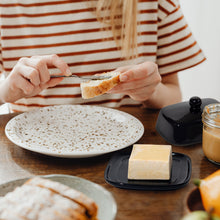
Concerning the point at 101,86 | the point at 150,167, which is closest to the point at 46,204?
the point at 150,167

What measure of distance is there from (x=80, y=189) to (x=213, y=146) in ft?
1.33

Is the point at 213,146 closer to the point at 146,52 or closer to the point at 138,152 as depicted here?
the point at 138,152

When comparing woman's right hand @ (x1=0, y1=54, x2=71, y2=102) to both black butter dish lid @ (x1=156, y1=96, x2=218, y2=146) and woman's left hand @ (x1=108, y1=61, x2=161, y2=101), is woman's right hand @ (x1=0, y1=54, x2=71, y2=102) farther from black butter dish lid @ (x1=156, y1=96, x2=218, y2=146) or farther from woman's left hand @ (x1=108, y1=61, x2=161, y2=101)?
black butter dish lid @ (x1=156, y1=96, x2=218, y2=146)

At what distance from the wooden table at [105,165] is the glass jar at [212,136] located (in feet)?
0.09

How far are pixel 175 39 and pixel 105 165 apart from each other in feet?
2.82

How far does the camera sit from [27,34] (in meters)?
1.49

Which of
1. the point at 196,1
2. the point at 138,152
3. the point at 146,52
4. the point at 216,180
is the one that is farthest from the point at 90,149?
the point at 196,1

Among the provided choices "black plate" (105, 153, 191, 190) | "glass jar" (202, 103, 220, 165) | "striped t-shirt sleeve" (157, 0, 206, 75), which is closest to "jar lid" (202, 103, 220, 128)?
"glass jar" (202, 103, 220, 165)

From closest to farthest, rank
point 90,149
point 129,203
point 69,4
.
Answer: point 129,203 → point 90,149 → point 69,4

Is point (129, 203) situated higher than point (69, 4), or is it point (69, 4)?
point (69, 4)

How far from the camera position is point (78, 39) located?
150 cm

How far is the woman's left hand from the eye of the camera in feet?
3.56

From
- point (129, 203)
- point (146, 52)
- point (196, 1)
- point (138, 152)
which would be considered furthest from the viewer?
point (196, 1)

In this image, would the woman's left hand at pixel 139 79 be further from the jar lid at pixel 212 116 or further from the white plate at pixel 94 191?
the white plate at pixel 94 191
